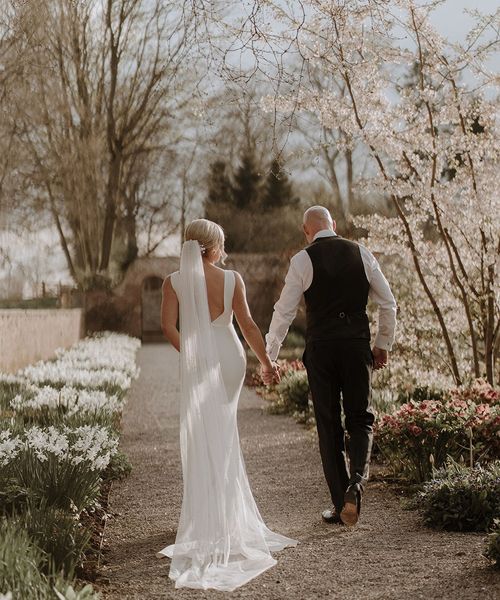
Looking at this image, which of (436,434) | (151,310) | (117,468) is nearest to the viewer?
(436,434)

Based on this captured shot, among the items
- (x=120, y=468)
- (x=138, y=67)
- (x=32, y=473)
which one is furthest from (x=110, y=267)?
(x=32, y=473)

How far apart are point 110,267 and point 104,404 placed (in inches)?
885

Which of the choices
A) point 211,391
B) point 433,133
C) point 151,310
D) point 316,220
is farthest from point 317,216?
point 151,310

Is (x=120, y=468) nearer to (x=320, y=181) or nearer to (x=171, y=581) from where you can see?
(x=171, y=581)

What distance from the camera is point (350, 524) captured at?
5.17m

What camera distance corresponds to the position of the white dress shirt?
17.3ft

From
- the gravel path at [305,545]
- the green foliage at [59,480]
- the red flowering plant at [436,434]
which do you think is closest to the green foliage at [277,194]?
the gravel path at [305,545]

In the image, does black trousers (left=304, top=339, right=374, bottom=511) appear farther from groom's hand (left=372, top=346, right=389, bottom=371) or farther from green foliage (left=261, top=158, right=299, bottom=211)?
green foliage (left=261, top=158, right=299, bottom=211)

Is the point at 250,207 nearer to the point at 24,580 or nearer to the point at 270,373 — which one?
the point at 270,373

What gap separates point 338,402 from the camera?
17.5 ft

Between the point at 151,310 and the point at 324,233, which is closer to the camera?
the point at 324,233

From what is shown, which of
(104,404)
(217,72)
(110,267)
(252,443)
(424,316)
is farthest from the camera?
(110,267)

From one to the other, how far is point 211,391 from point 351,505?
1048 mm

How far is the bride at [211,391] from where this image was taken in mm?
4793
